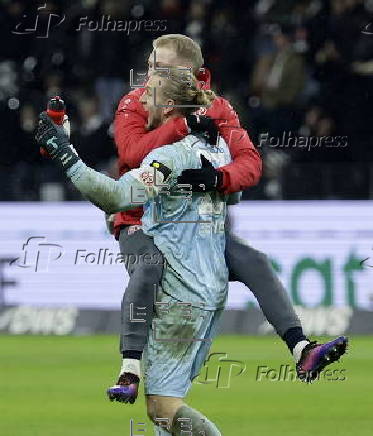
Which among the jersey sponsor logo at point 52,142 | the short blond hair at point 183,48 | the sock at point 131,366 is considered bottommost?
the sock at point 131,366

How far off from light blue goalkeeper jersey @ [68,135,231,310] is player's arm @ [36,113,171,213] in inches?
3.3

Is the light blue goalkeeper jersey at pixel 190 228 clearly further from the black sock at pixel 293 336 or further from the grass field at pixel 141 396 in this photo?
the grass field at pixel 141 396

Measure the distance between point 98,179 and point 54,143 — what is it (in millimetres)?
234

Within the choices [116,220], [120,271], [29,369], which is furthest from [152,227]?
[120,271]

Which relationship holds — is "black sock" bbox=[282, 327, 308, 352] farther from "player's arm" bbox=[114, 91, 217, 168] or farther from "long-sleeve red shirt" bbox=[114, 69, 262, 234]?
"player's arm" bbox=[114, 91, 217, 168]

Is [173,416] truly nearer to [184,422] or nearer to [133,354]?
[184,422]

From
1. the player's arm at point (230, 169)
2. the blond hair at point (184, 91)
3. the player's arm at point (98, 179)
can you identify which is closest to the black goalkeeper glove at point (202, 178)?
the player's arm at point (230, 169)

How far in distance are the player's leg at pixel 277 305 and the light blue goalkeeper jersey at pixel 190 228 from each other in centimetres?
11

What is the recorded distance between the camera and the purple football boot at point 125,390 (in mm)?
6773

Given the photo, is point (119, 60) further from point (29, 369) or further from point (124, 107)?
point (124, 107)

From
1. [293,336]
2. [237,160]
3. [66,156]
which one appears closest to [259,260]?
[293,336]

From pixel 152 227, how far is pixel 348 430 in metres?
3.42

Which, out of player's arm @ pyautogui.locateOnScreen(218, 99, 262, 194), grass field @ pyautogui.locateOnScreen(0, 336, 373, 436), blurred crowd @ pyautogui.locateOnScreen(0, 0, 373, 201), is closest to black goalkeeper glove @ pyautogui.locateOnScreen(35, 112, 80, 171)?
player's arm @ pyautogui.locateOnScreen(218, 99, 262, 194)

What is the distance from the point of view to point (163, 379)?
6805 mm
